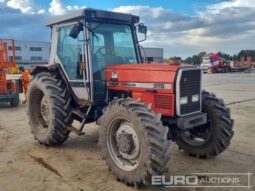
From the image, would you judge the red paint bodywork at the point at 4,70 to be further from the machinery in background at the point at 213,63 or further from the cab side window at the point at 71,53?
the machinery in background at the point at 213,63

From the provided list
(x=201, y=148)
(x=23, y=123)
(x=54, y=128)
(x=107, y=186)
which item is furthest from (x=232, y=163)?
(x=23, y=123)

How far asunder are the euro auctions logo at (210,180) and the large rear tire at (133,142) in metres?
0.31

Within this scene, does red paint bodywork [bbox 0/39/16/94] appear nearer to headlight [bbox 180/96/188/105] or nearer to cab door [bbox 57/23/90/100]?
cab door [bbox 57/23/90/100]

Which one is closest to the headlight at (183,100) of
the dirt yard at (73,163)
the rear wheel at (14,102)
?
the dirt yard at (73,163)

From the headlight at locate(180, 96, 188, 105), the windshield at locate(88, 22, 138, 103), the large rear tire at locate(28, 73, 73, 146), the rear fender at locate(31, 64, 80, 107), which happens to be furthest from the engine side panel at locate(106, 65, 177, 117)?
the large rear tire at locate(28, 73, 73, 146)

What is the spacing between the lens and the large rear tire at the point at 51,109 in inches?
220

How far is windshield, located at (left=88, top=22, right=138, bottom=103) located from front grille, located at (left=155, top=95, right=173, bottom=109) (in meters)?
1.22

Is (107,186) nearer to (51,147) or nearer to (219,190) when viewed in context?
(219,190)

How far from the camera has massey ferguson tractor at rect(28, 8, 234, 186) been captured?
13.5 feet

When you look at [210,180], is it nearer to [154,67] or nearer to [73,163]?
[154,67]

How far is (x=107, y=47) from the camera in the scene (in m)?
5.56

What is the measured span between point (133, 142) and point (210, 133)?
161 centimetres

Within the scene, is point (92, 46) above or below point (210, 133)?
above

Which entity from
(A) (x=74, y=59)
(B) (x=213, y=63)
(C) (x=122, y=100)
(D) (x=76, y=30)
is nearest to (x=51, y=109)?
(A) (x=74, y=59)
